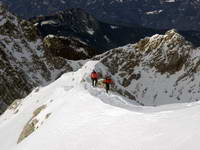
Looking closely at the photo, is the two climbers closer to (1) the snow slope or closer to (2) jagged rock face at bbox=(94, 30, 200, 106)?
(1) the snow slope

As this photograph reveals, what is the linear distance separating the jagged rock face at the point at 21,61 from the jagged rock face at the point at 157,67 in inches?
1262

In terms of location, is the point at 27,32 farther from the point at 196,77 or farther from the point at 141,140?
the point at 141,140

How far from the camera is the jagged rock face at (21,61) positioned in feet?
360

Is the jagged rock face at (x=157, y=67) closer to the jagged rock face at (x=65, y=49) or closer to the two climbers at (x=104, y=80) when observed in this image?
the jagged rock face at (x=65, y=49)

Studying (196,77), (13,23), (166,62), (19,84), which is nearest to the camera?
(19,84)

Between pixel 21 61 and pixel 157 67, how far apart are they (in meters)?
74.2

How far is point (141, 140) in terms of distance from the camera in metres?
17.7

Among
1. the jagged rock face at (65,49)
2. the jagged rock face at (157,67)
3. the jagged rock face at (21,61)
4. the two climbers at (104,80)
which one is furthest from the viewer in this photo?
the jagged rock face at (65,49)

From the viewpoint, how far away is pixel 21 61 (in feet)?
425

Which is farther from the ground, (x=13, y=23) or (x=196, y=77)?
(x=13, y=23)

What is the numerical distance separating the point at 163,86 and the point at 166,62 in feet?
40.1

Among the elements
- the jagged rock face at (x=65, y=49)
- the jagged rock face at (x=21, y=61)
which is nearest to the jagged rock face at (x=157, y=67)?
the jagged rock face at (x=65, y=49)

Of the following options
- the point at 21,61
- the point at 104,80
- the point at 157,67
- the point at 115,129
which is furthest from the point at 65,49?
the point at 115,129

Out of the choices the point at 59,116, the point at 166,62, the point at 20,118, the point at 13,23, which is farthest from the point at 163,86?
the point at 59,116
